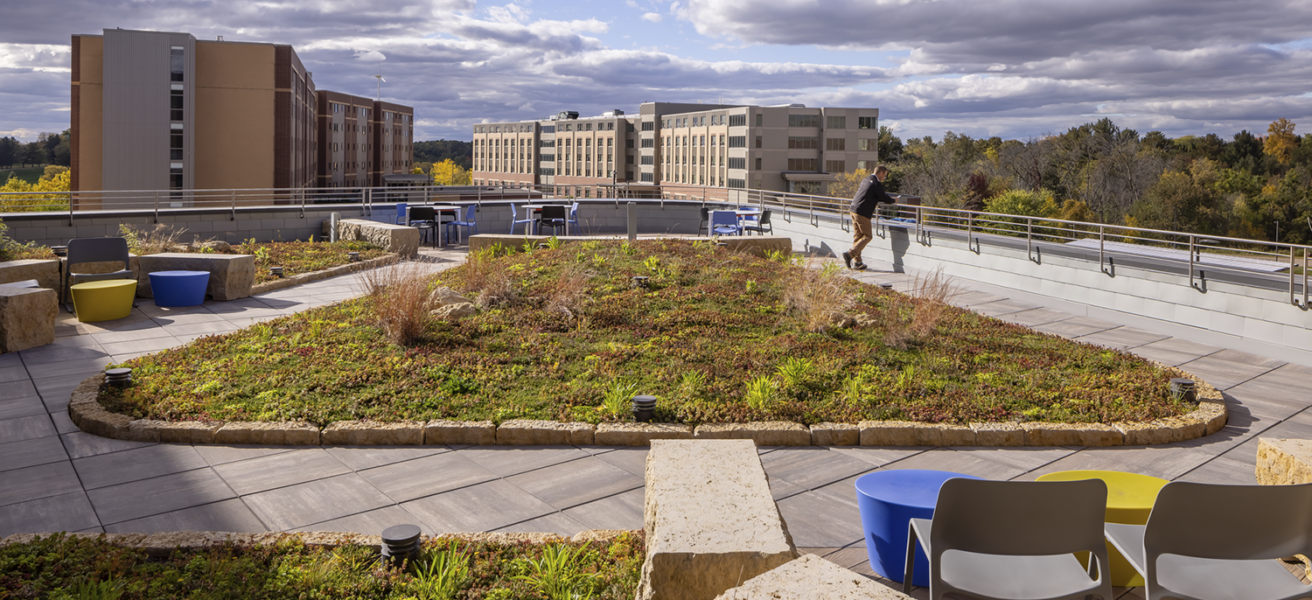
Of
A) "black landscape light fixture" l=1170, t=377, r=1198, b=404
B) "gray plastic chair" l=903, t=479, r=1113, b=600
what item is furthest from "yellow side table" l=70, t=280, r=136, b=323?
"black landscape light fixture" l=1170, t=377, r=1198, b=404

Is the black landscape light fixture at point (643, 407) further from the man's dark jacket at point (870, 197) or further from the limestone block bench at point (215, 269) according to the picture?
the man's dark jacket at point (870, 197)

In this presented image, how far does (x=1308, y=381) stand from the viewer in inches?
329

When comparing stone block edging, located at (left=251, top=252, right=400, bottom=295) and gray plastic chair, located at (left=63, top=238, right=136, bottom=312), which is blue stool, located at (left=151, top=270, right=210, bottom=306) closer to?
gray plastic chair, located at (left=63, top=238, right=136, bottom=312)

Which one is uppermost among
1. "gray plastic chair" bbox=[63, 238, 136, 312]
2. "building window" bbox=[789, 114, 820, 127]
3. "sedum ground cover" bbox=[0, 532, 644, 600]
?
"building window" bbox=[789, 114, 820, 127]

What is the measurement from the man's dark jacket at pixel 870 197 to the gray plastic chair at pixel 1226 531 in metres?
11.9

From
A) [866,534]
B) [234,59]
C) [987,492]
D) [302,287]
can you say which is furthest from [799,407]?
[234,59]

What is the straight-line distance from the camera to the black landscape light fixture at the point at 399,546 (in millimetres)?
3918

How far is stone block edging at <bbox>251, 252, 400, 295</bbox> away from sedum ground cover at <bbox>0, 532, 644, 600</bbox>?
850 centimetres

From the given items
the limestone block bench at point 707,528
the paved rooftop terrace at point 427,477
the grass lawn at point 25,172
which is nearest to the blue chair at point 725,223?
the paved rooftop terrace at point 427,477

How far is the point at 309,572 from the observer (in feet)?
12.6

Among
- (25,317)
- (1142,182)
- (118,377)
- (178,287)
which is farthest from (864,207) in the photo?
(1142,182)

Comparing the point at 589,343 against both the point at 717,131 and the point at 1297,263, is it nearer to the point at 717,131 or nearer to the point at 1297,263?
the point at 1297,263

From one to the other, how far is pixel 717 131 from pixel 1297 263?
84.4 metres

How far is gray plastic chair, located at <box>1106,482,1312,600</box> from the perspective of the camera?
3.05m
